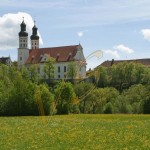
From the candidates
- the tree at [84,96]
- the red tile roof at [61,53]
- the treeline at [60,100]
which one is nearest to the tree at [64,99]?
the treeline at [60,100]

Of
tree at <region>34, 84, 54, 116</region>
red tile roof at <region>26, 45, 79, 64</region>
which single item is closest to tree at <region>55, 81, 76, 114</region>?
tree at <region>34, 84, 54, 116</region>

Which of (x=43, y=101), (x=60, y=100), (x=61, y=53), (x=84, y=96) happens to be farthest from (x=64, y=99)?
(x=61, y=53)

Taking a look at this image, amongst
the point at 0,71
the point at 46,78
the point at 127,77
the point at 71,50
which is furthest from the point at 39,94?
the point at 71,50

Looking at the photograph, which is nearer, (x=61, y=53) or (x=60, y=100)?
(x=60, y=100)

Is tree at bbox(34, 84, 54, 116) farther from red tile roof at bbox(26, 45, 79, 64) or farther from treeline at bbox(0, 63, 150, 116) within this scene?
red tile roof at bbox(26, 45, 79, 64)

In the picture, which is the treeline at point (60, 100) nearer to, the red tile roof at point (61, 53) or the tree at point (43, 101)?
the tree at point (43, 101)

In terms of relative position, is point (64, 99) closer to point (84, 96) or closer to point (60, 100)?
point (60, 100)

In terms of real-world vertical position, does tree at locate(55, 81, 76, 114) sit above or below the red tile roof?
below

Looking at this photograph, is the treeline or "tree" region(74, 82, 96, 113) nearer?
the treeline

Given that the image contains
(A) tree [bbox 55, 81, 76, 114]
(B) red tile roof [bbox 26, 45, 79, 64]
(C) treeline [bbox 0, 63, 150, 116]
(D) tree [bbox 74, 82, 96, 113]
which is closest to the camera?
(C) treeline [bbox 0, 63, 150, 116]

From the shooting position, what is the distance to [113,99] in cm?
10362

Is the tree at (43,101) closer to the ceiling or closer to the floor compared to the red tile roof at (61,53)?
closer to the floor

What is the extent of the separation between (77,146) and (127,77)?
135129mm

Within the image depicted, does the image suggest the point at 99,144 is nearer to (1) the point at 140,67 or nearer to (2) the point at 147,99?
(2) the point at 147,99
